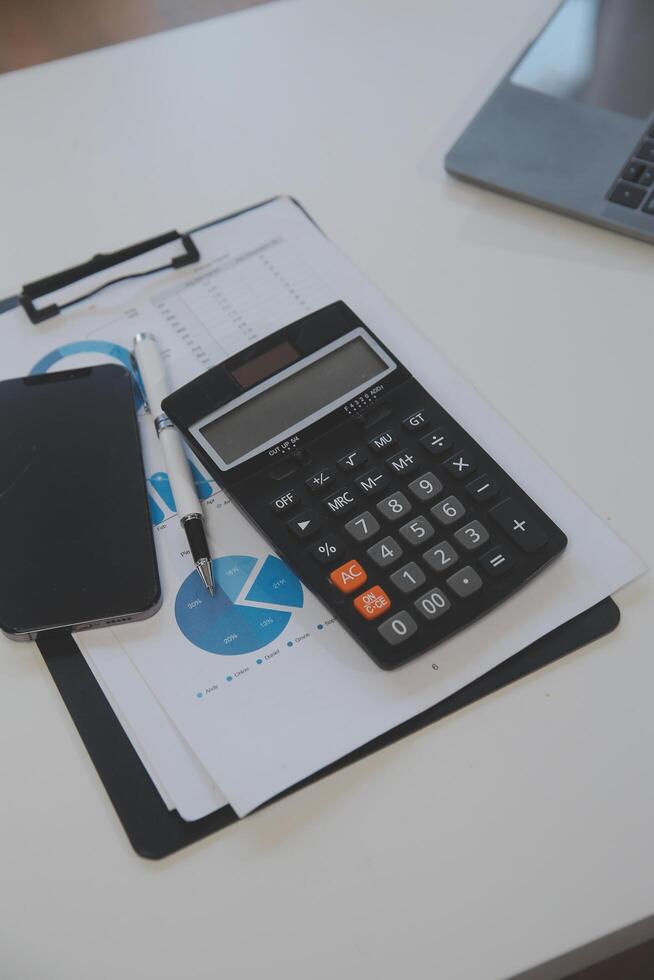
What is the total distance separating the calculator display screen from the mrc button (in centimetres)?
4

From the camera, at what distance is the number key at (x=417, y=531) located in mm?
409

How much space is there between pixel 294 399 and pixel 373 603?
0.12 metres

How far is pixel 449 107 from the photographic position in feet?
2.04

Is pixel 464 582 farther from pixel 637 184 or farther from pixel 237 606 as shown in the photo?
pixel 637 184

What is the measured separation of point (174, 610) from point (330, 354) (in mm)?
163

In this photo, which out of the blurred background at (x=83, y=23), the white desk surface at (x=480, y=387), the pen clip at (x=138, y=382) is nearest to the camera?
the white desk surface at (x=480, y=387)

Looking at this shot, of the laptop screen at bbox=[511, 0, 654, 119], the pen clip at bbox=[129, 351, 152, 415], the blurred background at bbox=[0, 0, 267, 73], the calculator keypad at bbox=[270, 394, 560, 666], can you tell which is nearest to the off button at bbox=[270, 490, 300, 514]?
the calculator keypad at bbox=[270, 394, 560, 666]

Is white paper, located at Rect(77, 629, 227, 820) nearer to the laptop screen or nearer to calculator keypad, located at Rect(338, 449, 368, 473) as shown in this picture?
calculator keypad, located at Rect(338, 449, 368, 473)

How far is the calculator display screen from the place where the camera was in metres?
0.44

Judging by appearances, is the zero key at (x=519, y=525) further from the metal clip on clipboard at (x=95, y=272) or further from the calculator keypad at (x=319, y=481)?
the metal clip on clipboard at (x=95, y=272)

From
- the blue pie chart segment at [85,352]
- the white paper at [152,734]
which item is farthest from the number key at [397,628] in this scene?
the blue pie chart segment at [85,352]

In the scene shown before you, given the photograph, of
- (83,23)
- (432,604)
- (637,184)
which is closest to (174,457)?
(432,604)

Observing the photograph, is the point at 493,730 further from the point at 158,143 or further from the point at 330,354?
the point at 158,143

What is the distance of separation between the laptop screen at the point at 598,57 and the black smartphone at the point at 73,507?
1.21ft
